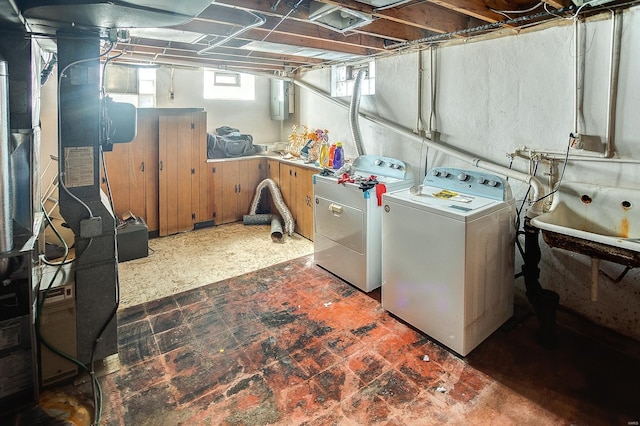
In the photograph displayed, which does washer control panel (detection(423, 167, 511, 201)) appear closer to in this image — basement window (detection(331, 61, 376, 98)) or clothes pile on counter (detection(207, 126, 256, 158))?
basement window (detection(331, 61, 376, 98))

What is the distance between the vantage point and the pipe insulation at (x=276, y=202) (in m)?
4.53

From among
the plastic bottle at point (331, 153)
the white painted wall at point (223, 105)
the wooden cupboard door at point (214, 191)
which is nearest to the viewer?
the plastic bottle at point (331, 153)

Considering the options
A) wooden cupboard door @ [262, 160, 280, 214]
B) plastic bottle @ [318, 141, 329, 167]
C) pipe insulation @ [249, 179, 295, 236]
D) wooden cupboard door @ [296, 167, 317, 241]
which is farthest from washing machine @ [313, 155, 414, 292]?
wooden cupboard door @ [262, 160, 280, 214]

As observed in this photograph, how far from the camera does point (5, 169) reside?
165 cm

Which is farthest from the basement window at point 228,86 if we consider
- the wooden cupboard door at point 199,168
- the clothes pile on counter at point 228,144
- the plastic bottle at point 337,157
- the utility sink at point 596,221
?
the utility sink at point 596,221

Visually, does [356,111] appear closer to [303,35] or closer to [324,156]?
[324,156]

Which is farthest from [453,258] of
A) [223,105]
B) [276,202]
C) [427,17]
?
[223,105]

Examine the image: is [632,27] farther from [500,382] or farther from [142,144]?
[142,144]

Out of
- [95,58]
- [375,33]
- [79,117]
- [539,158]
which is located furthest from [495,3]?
[79,117]

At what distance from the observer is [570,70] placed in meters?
2.38

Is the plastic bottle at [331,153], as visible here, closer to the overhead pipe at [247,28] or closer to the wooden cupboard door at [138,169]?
the overhead pipe at [247,28]

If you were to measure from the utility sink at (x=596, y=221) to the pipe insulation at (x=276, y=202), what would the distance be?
287 centimetres

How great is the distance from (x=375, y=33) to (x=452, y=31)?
0.58m

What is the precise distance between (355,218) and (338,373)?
50.8 inches
